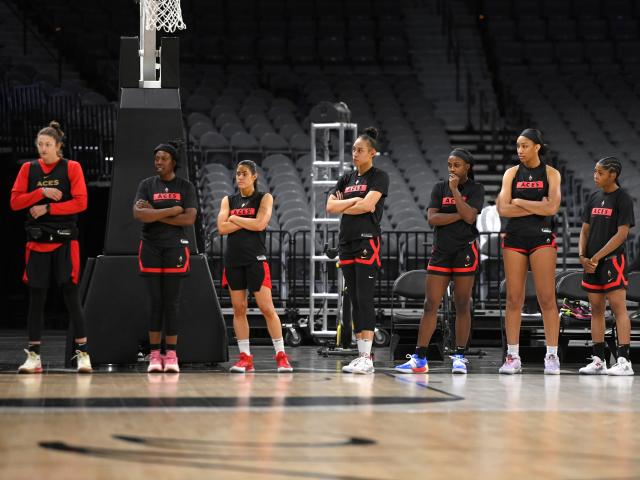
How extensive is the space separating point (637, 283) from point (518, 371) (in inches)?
85.2

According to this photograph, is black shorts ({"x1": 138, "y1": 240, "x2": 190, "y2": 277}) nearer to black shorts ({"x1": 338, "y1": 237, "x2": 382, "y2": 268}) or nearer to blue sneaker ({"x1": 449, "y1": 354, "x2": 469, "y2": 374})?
black shorts ({"x1": 338, "y1": 237, "x2": 382, "y2": 268})

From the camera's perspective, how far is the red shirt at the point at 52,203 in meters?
7.42

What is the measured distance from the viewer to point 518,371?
7887 millimetres

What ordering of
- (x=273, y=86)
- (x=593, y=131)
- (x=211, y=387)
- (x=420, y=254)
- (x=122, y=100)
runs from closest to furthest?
(x=211, y=387) → (x=122, y=100) → (x=420, y=254) → (x=593, y=131) → (x=273, y=86)

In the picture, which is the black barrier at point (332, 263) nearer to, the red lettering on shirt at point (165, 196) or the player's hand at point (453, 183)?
the player's hand at point (453, 183)

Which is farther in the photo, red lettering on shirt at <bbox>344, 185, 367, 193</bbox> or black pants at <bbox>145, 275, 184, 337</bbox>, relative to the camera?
red lettering on shirt at <bbox>344, 185, 367, 193</bbox>

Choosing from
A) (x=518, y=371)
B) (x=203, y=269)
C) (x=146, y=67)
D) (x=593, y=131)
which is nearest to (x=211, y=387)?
(x=203, y=269)

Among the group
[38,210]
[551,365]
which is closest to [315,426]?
[38,210]

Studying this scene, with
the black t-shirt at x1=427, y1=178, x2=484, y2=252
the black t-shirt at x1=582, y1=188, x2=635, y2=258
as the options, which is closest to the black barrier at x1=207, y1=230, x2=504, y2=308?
the black t-shirt at x1=582, y1=188, x2=635, y2=258

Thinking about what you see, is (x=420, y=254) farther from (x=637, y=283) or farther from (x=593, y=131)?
(x=593, y=131)

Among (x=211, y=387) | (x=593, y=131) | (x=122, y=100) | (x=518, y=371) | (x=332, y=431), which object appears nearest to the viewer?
(x=332, y=431)

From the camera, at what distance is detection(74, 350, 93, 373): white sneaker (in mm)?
7398

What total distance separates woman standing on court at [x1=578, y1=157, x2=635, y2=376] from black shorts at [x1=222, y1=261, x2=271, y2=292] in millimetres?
2342

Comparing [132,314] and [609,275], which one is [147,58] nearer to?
[132,314]
